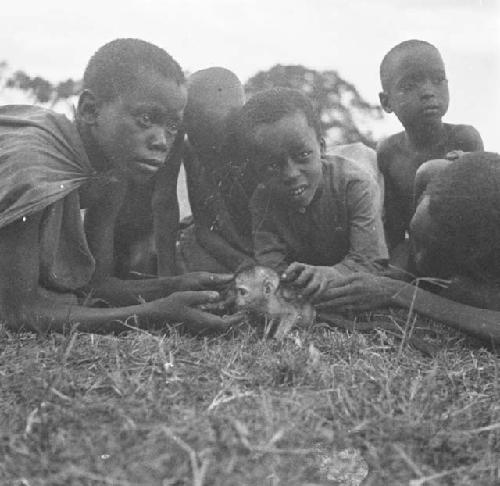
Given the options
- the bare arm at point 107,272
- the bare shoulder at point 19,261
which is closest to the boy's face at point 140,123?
the bare arm at point 107,272

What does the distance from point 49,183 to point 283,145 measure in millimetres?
987

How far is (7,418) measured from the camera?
1938 millimetres

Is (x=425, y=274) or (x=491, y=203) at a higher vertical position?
(x=491, y=203)

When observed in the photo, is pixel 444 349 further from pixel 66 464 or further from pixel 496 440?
pixel 66 464

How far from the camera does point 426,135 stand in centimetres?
405

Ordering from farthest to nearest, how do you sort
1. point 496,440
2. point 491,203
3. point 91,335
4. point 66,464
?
point 491,203
point 91,335
point 496,440
point 66,464

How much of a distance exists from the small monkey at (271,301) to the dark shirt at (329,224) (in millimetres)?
272

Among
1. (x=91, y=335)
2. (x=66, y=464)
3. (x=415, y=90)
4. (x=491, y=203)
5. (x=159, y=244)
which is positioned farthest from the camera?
(x=415, y=90)

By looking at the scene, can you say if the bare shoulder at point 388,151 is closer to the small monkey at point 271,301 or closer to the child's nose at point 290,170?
the child's nose at point 290,170

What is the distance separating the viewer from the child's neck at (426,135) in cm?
403

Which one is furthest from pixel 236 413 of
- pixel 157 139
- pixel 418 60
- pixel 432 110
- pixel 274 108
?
pixel 418 60

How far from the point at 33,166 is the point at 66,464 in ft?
Result: 4.69

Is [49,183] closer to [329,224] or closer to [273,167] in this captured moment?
[273,167]

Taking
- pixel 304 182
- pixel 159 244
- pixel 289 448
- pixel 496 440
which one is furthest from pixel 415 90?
pixel 289 448
